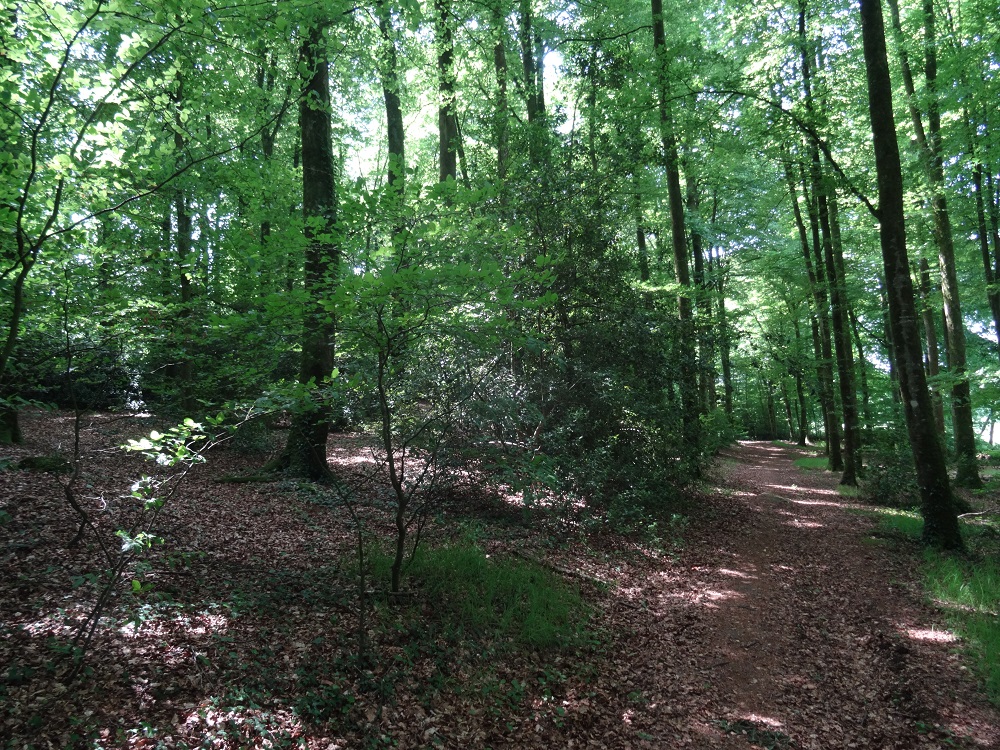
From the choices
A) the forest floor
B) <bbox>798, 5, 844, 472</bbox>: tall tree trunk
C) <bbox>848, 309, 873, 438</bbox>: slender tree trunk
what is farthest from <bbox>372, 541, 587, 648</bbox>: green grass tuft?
<bbox>848, 309, 873, 438</bbox>: slender tree trunk

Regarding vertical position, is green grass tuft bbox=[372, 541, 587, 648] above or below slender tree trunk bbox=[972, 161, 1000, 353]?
below

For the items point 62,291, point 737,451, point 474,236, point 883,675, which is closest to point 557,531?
point 883,675

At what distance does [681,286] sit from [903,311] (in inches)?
172

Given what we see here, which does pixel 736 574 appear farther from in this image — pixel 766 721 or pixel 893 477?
pixel 893 477

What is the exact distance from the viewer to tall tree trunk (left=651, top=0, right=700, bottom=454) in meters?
9.75

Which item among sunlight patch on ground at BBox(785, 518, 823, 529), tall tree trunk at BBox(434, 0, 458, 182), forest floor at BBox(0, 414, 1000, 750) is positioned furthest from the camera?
tall tree trunk at BBox(434, 0, 458, 182)

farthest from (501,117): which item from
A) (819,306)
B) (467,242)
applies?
(819,306)

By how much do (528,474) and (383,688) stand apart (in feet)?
8.54

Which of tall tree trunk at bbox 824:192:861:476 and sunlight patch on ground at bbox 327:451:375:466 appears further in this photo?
tall tree trunk at bbox 824:192:861:476

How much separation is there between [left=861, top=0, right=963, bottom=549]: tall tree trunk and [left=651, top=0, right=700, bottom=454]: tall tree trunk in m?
3.10

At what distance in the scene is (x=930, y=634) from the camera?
560 cm

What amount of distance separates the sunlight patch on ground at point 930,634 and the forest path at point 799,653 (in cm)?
2

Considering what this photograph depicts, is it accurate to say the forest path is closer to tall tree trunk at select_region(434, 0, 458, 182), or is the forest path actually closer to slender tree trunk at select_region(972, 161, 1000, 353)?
slender tree trunk at select_region(972, 161, 1000, 353)

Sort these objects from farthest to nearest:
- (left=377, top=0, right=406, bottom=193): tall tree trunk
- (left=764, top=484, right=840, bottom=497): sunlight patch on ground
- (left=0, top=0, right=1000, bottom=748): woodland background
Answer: (left=764, top=484, right=840, bottom=497): sunlight patch on ground
(left=377, top=0, right=406, bottom=193): tall tree trunk
(left=0, top=0, right=1000, bottom=748): woodland background
